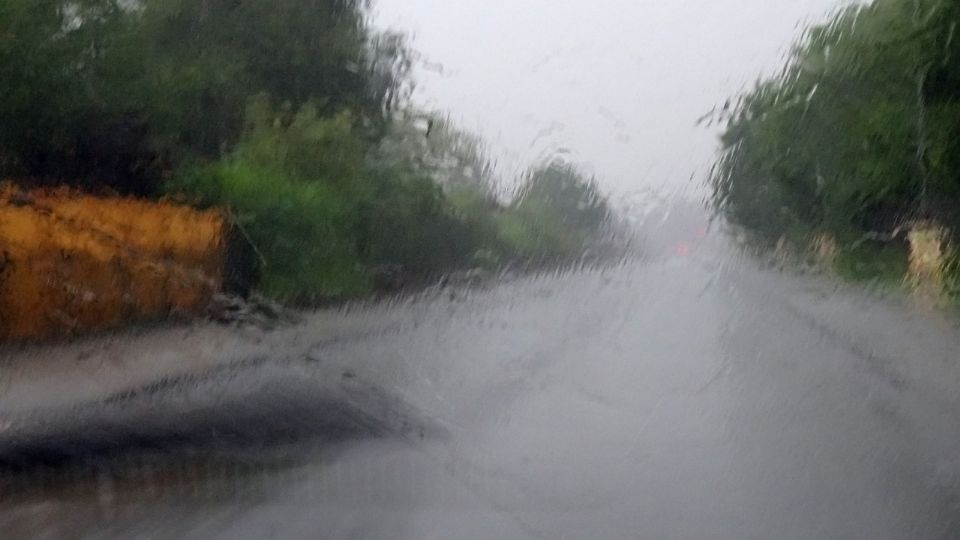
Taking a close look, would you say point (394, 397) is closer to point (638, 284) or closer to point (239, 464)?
point (239, 464)

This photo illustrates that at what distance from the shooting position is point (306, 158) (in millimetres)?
8281

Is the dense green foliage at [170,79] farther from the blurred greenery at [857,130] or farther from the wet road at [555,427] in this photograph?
the blurred greenery at [857,130]

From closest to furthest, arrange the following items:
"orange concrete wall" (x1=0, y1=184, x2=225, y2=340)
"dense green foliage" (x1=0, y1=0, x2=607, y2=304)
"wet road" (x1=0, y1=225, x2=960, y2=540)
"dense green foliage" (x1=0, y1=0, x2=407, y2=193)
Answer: "wet road" (x1=0, y1=225, x2=960, y2=540) < "orange concrete wall" (x1=0, y1=184, x2=225, y2=340) < "dense green foliage" (x1=0, y1=0, x2=607, y2=304) < "dense green foliage" (x1=0, y1=0, x2=407, y2=193)

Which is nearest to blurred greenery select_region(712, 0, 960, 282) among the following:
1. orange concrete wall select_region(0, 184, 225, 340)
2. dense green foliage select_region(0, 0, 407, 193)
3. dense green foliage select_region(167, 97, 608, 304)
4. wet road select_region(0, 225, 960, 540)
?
wet road select_region(0, 225, 960, 540)

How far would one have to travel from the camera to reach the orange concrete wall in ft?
26.9

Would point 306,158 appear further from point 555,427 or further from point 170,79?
point 555,427

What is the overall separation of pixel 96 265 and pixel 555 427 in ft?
11.7

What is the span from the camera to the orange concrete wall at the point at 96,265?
8.19 m

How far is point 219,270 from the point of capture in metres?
8.23

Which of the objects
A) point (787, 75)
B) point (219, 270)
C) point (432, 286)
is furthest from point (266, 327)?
point (787, 75)

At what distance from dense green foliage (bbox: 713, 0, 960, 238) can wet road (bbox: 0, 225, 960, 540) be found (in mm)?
662

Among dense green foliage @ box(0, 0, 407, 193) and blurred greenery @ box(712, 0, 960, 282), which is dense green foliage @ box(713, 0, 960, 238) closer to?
blurred greenery @ box(712, 0, 960, 282)

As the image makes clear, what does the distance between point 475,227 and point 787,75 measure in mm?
2446

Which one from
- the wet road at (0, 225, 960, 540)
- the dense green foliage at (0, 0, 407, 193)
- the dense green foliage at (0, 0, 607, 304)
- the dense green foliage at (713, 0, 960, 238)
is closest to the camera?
the wet road at (0, 225, 960, 540)
